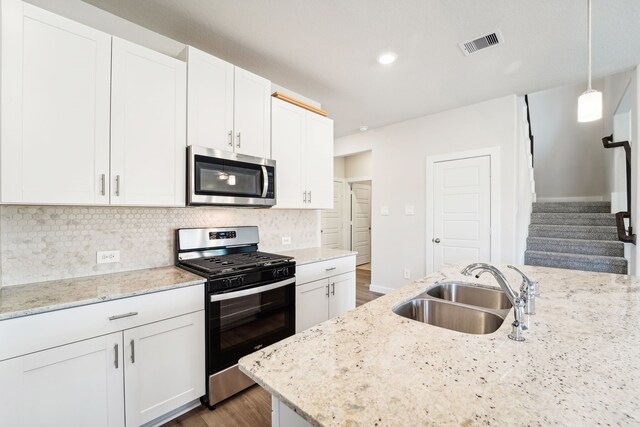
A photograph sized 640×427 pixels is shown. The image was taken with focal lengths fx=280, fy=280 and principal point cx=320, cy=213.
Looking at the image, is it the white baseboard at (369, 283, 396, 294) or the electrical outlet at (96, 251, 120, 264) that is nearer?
the electrical outlet at (96, 251, 120, 264)

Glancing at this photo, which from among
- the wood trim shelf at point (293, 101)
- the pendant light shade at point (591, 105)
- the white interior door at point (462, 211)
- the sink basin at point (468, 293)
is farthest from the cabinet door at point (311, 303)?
the pendant light shade at point (591, 105)

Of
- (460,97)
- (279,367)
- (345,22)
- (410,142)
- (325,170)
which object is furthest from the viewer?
(410,142)

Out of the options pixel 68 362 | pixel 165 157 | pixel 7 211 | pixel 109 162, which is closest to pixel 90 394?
pixel 68 362

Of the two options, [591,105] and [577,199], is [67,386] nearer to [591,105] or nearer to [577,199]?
[591,105]

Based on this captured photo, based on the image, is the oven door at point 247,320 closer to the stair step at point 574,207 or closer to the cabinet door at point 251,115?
the cabinet door at point 251,115

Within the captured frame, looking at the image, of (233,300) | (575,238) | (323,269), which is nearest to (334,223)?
(323,269)

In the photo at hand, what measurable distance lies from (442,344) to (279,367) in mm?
548

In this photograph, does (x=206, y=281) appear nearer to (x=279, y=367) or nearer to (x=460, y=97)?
(x=279, y=367)

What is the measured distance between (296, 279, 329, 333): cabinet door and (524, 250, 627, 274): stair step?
2730 millimetres

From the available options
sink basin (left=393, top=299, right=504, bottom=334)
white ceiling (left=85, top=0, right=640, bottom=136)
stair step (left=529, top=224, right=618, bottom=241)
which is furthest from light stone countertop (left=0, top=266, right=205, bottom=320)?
stair step (left=529, top=224, right=618, bottom=241)

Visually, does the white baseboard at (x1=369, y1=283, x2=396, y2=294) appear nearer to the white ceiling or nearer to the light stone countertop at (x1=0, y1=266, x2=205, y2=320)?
the white ceiling

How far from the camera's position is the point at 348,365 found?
32.0 inches

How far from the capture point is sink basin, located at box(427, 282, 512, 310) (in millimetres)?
1608

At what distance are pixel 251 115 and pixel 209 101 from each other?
1.20 ft
